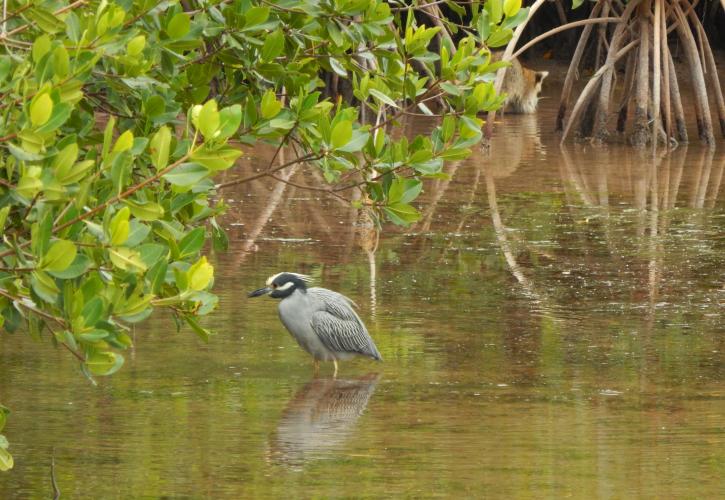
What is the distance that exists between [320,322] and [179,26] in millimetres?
2627

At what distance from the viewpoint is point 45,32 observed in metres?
4.33

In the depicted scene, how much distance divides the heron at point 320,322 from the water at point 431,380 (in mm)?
135

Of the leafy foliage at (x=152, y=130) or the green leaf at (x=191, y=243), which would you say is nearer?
the leafy foliage at (x=152, y=130)

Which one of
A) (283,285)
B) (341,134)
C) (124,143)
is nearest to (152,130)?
(341,134)

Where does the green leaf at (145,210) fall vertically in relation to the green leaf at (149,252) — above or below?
Result: above

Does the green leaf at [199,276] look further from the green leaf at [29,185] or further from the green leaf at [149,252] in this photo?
the green leaf at [29,185]

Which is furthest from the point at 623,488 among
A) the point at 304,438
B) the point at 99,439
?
the point at 99,439

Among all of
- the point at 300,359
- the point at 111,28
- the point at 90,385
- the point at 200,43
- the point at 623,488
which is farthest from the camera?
the point at 300,359

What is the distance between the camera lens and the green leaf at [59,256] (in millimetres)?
3748

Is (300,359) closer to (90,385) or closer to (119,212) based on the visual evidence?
(90,385)

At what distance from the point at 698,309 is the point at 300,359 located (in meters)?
2.23

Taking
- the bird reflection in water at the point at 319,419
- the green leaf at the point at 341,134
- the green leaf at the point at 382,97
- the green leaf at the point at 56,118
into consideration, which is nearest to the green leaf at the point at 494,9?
the green leaf at the point at 382,97

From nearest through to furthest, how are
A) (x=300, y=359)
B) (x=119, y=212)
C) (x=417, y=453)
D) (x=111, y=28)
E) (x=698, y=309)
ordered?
(x=119, y=212) < (x=111, y=28) < (x=417, y=453) < (x=300, y=359) < (x=698, y=309)

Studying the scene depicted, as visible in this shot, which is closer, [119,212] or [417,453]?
[119,212]
